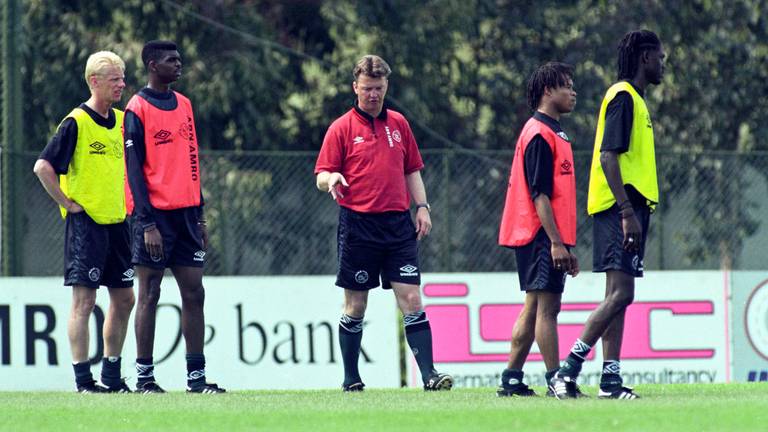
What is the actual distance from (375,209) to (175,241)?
1191 mm

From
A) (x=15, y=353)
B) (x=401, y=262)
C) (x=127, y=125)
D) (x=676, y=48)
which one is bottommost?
(x=15, y=353)

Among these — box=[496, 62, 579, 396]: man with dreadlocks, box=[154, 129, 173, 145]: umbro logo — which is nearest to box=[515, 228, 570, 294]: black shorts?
box=[496, 62, 579, 396]: man with dreadlocks

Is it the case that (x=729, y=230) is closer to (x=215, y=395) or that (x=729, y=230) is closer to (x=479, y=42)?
(x=479, y=42)

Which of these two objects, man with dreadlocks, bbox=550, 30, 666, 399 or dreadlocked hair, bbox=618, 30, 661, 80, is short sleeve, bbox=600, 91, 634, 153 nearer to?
man with dreadlocks, bbox=550, 30, 666, 399

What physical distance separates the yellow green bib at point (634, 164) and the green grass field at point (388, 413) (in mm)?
1082

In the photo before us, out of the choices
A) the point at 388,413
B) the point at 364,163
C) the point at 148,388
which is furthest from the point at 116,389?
the point at 388,413

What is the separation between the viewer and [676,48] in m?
19.7

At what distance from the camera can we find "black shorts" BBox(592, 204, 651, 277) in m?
8.04

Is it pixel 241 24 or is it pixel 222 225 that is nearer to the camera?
pixel 222 225

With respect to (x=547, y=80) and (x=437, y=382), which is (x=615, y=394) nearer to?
(x=437, y=382)

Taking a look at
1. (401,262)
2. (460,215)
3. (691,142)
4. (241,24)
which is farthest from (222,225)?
(691,142)

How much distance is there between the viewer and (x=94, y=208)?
923 cm

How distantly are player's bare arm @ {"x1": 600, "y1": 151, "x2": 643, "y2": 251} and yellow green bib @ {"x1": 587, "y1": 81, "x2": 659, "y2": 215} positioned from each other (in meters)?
0.11

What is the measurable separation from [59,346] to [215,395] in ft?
14.0
